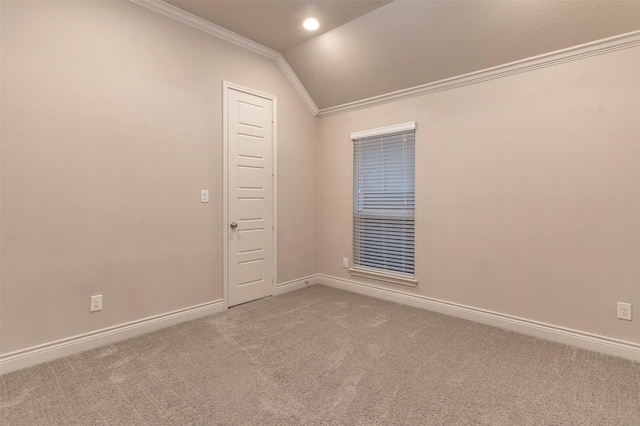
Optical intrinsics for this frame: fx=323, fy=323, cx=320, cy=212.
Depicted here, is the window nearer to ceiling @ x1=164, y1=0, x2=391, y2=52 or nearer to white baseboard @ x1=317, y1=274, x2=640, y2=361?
white baseboard @ x1=317, y1=274, x2=640, y2=361

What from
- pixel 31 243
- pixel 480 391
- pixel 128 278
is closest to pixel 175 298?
pixel 128 278

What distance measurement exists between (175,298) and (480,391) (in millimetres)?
2632

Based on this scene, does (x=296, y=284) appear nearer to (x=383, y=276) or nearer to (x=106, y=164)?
(x=383, y=276)

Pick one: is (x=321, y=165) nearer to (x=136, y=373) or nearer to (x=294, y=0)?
(x=294, y=0)

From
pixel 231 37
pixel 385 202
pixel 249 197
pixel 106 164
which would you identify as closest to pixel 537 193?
pixel 385 202

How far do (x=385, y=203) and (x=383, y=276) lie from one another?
0.87 metres

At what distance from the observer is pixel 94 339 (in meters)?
2.57

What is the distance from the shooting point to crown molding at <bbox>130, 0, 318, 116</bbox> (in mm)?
2900

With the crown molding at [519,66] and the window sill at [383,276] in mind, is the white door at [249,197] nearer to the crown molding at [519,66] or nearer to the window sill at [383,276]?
the window sill at [383,276]

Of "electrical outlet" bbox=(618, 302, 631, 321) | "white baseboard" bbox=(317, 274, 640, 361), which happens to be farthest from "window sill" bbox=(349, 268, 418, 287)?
"electrical outlet" bbox=(618, 302, 631, 321)

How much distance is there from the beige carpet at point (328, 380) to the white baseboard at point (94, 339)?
0.25 ft

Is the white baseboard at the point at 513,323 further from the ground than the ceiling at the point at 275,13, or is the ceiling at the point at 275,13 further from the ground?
the ceiling at the point at 275,13

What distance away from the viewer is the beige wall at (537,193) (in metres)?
2.45

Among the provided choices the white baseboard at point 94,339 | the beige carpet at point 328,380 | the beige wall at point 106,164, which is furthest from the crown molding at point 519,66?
the white baseboard at point 94,339
